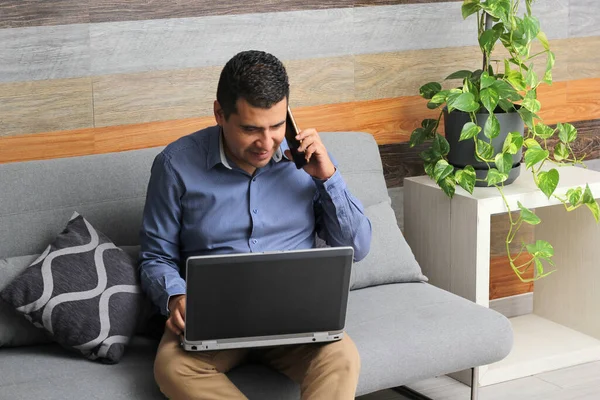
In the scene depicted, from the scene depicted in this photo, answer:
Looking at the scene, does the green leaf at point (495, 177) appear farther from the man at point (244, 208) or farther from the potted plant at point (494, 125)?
the man at point (244, 208)

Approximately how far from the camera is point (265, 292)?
2.23 m

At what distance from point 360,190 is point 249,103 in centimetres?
87

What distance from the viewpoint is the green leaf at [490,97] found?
10.1 feet

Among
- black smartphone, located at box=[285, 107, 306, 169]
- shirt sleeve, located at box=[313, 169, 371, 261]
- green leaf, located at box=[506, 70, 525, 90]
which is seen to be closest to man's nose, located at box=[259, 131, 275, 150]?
black smartphone, located at box=[285, 107, 306, 169]

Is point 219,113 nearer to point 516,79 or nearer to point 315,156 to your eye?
point 315,156

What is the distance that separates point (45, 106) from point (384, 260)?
1142mm

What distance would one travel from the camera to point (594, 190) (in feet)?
10.9

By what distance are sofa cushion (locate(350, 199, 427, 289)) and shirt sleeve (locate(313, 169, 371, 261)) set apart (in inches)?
14.8

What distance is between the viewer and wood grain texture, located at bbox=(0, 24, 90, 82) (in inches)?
113

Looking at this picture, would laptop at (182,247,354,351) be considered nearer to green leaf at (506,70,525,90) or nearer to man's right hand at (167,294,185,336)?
man's right hand at (167,294,185,336)

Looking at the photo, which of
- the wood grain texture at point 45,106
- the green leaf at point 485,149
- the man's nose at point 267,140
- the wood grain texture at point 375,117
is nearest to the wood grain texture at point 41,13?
the wood grain texture at point 45,106

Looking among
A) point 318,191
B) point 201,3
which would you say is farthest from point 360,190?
point 201,3

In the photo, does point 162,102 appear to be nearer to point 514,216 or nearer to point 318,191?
point 318,191

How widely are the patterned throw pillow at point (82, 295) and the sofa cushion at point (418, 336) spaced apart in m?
0.62
